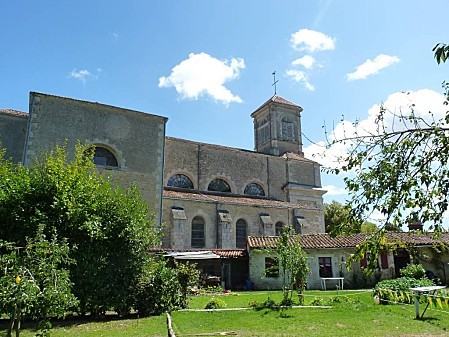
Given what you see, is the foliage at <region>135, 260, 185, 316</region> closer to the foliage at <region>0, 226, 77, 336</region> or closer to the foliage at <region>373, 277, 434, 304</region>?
the foliage at <region>0, 226, 77, 336</region>

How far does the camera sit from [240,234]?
2633cm

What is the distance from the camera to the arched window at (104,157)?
22133 mm

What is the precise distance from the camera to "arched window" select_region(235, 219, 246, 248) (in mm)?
26109

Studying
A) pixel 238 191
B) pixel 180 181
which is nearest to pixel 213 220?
pixel 180 181

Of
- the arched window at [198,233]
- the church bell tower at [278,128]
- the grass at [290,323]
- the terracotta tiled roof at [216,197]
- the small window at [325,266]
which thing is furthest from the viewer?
the church bell tower at [278,128]

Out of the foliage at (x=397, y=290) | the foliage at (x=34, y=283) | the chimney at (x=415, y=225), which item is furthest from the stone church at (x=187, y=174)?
the chimney at (x=415, y=225)

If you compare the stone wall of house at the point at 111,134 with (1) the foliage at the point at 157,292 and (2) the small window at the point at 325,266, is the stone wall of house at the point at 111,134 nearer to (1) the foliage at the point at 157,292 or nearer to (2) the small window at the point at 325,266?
(1) the foliage at the point at 157,292

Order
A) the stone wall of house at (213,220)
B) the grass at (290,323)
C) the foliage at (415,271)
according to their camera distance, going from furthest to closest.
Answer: the stone wall of house at (213,220) → the foliage at (415,271) → the grass at (290,323)

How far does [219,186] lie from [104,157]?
1038 cm

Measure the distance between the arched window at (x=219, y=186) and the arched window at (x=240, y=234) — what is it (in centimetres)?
403

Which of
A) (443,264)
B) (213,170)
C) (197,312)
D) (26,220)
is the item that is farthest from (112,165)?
(443,264)

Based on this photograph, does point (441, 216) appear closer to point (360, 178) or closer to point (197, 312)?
point (360, 178)

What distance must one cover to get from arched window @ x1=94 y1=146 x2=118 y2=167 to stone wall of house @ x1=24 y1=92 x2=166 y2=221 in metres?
0.27

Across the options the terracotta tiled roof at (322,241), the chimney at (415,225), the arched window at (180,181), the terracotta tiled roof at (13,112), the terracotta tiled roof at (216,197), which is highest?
the terracotta tiled roof at (13,112)
